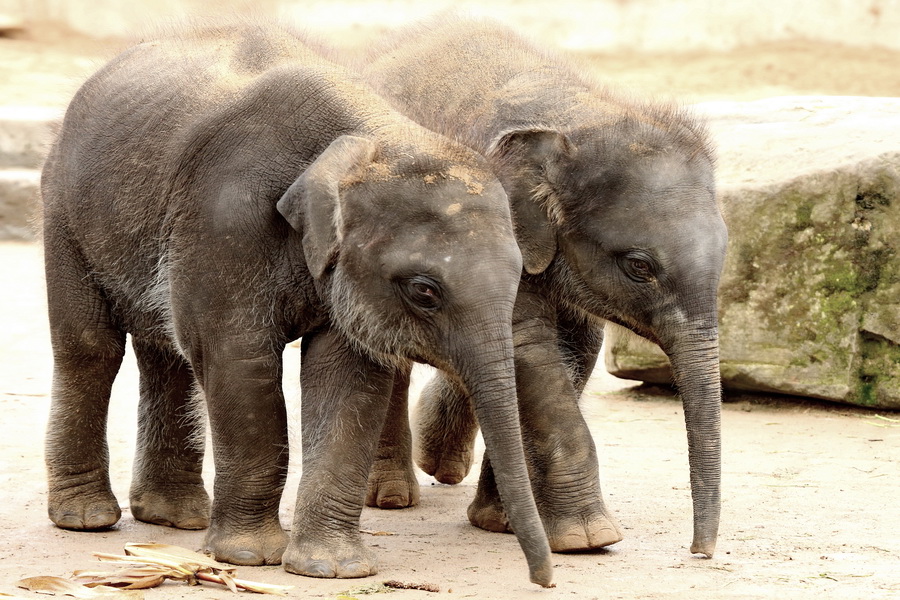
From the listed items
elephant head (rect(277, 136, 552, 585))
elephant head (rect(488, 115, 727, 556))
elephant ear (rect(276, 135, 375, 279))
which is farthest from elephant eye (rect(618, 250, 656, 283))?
elephant ear (rect(276, 135, 375, 279))

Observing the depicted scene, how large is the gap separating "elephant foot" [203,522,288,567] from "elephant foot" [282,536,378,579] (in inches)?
4.5

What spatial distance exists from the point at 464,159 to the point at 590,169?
0.80 metres

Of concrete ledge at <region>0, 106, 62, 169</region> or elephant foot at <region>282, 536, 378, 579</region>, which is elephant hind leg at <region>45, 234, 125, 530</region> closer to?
elephant foot at <region>282, 536, 378, 579</region>

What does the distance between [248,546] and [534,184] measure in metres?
1.58

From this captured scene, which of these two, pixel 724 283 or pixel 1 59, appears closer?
pixel 724 283

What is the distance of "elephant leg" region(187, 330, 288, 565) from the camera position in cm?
466

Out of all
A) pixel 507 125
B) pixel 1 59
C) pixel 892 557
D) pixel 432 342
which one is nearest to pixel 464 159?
pixel 432 342

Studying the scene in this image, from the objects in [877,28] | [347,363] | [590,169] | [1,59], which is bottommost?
[1,59]

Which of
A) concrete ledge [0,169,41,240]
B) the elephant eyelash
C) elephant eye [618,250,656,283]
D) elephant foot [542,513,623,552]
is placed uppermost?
the elephant eyelash

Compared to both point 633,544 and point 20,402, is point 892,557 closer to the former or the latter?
point 633,544

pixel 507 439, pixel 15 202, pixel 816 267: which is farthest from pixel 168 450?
pixel 15 202

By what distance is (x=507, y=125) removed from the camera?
5336 mm

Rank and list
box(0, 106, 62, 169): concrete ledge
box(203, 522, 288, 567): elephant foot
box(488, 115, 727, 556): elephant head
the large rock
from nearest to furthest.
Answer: box(203, 522, 288, 567): elephant foot → box(488, 115, 727, 556): elephant head → the large rock → box(0, 106, 62, 169): concrete ledge

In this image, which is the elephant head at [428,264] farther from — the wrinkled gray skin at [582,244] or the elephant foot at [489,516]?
the elephant foot at [489,516]
